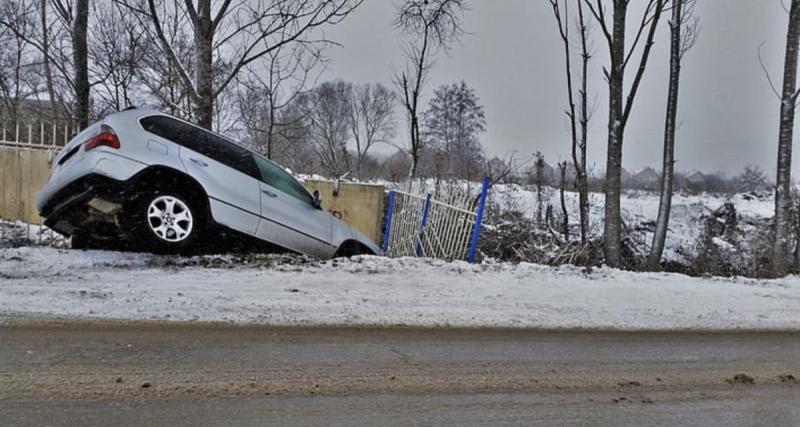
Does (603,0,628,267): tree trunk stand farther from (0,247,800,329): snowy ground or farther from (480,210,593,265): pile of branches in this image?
(0,247,800,329): snowy ground

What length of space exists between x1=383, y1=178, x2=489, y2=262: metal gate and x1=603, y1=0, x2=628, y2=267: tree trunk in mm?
2615

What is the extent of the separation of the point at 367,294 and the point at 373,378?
2017 millimetres

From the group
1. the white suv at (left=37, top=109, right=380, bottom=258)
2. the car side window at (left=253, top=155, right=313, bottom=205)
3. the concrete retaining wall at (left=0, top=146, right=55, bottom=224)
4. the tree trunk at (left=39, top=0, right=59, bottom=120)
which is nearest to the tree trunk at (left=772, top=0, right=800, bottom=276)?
the car side window at (left=253, top=155, right=313, bottom=205)

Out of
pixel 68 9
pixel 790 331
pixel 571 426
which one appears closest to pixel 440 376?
pixel 571 426

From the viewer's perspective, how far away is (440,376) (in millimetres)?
3012

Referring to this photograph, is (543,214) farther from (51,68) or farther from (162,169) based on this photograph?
(51,68)

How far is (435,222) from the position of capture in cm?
854

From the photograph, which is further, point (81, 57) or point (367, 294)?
point (81, 57)

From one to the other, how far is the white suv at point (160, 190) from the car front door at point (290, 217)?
0.02m

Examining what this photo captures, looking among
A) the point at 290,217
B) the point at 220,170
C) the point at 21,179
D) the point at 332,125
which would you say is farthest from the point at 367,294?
the point at 332,125

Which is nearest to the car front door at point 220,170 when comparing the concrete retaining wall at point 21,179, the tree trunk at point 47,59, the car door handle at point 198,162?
the car door handle at point 198,162

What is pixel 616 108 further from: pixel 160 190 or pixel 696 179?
pixel 696 179

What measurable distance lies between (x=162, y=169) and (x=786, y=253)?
10.2m

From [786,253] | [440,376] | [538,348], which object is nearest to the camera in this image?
[440,376]
